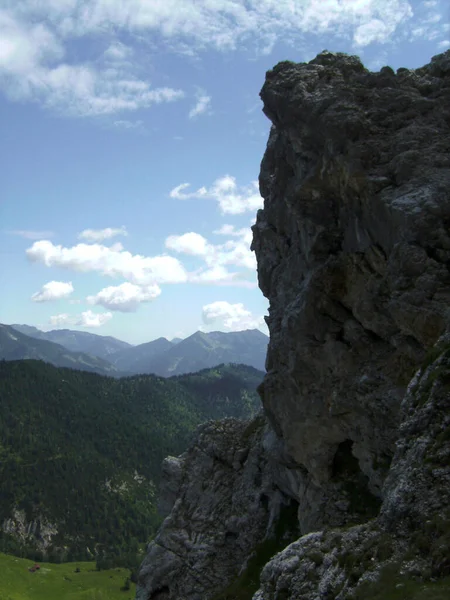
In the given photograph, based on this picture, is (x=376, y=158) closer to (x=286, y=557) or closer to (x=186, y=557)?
(x=286, y=557)

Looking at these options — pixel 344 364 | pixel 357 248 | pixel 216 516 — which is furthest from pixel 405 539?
pixel 216 516

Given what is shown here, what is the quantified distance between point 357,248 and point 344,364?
9150 millimetres

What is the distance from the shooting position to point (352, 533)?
68.9 ft

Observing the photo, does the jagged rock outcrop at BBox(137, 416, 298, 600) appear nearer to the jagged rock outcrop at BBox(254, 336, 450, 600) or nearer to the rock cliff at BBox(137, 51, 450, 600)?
the rock cliff at BBox(137, 51, 450, 600)

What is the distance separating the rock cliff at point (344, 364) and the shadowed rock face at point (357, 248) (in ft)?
0.44

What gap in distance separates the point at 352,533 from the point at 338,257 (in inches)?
878

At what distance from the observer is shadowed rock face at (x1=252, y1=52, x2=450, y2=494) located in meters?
29.4

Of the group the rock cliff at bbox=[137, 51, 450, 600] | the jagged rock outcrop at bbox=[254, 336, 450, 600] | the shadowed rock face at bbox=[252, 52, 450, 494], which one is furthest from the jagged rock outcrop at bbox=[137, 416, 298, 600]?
the jagged rock outcrop at bbox=[254, 336, 450, 600]

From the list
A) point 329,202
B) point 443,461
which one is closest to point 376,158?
point 329,202

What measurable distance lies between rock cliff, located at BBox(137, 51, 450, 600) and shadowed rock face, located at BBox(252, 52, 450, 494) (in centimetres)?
13

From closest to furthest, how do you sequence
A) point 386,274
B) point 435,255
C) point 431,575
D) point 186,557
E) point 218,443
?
1. point 431,575
2. point 435,255
3. point 386,274
4. point 186,557
5. point 218,443

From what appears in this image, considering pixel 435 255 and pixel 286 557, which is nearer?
pixel 286 557

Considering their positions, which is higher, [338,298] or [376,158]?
[376,158]

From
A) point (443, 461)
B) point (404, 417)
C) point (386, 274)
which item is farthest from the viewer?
point (386, 274)
